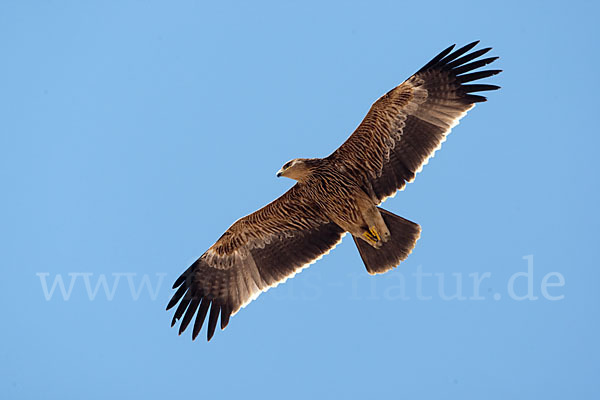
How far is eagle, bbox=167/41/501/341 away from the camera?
1067 centimetres

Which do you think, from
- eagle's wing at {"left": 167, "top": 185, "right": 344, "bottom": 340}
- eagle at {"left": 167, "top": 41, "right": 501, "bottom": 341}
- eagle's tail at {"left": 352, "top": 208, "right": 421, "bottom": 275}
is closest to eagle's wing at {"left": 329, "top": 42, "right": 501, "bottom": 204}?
eagle at {"left": 167, "top": 41, "right": 501, "bottom": 341}

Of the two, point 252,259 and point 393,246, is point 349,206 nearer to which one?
point 393,246

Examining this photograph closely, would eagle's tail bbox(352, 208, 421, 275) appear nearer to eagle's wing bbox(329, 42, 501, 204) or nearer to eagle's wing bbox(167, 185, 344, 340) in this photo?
eagle's wing bbox(329, 42, 501, 204)

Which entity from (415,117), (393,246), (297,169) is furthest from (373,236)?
(415,117)

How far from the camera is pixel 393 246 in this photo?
10977mm

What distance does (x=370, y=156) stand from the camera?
10.9m

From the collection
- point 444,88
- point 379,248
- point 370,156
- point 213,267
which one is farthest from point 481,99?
point 213,267

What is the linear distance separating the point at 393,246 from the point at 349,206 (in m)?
0.92

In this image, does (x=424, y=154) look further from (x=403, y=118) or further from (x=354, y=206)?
(x=354, y=206)

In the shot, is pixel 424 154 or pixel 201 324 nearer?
pixel 424 154

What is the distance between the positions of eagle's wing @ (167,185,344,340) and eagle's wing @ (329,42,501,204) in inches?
51.7

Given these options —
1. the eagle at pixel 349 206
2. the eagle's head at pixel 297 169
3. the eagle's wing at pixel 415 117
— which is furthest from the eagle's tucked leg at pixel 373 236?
the eagle's head at pixel 297 169

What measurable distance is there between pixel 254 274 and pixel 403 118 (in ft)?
11.4

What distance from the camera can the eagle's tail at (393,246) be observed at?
1090cm
